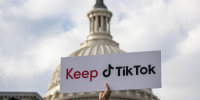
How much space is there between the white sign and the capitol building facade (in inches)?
4144

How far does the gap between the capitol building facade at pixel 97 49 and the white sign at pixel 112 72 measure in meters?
105

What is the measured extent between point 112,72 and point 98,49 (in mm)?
118722

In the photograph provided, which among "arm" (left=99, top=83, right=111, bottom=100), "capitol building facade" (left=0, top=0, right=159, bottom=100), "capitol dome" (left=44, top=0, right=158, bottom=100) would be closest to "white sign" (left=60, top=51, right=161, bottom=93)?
"arm" (left=99, top=83, right=111, bottom=100)

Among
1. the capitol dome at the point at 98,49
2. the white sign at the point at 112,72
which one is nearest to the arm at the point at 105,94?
the white sign at the point at 112,72

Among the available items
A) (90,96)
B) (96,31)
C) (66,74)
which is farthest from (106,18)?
(66,74)

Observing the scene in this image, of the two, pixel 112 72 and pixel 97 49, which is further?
pixel 97 49

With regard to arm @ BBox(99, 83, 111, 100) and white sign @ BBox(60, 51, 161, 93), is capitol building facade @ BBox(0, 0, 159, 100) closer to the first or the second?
white sign @ BBox(60, 51, 161, 93)

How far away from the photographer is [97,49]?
446 feet

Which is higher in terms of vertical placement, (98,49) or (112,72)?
(98,49)

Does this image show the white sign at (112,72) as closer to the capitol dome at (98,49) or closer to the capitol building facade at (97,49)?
the capitol building facade at (97,49)

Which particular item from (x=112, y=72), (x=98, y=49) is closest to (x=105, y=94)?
(x=112, y=72)

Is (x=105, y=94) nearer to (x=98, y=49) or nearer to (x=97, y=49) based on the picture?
(x=97, y=49)

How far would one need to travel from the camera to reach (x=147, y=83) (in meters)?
17.2

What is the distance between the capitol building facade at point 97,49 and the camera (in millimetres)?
128750
